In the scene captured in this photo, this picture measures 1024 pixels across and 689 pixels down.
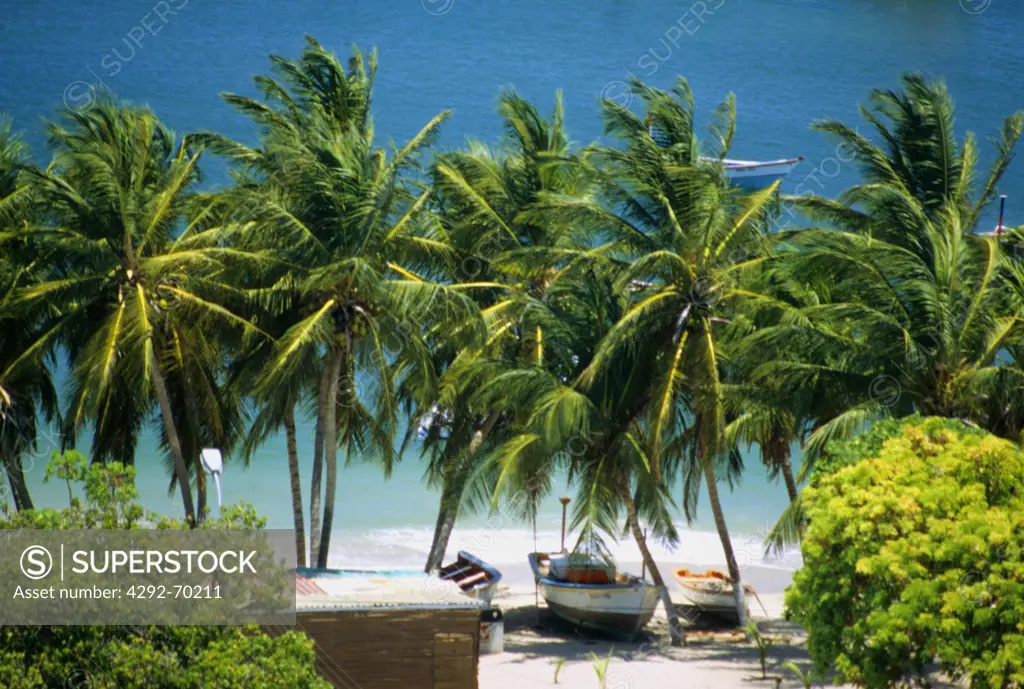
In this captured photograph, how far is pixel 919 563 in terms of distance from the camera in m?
12.5

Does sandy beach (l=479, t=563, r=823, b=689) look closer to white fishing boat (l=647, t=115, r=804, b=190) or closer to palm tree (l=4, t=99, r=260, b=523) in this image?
palm tree (l=4, t=99, r=260, b=523)

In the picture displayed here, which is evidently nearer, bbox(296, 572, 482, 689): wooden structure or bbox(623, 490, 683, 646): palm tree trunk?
bbox(296, 572, 482, 689): wooden structure

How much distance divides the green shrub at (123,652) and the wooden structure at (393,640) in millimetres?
2861

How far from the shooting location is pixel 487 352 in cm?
2266

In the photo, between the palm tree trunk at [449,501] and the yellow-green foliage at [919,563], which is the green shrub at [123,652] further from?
the palm tree trunk at [449,501]

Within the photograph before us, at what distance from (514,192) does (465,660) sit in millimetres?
12427

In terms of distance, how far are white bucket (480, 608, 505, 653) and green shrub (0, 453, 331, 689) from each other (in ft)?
31.8

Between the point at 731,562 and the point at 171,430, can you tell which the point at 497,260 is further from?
the point at 731,562

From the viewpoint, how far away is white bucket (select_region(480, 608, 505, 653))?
63.8 ft

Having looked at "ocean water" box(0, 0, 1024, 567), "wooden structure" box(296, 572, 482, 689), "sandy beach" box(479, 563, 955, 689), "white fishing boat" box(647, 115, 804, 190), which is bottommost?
"sandy beach" box(479, 563, 955, 689)

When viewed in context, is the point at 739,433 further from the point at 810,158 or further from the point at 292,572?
the point at 810,158

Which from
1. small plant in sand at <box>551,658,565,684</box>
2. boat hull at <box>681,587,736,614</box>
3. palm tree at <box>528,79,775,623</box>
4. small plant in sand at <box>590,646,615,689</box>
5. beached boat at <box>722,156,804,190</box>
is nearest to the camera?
small plant in sand at <box>590,646,615,689</box>

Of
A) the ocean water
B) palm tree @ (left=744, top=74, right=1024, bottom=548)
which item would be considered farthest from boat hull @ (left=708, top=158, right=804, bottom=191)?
palm tree @ (left=744, top=74, right=1024, bottom=548)

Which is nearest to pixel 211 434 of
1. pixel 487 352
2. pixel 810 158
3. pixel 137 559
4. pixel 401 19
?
pixel 487 352
